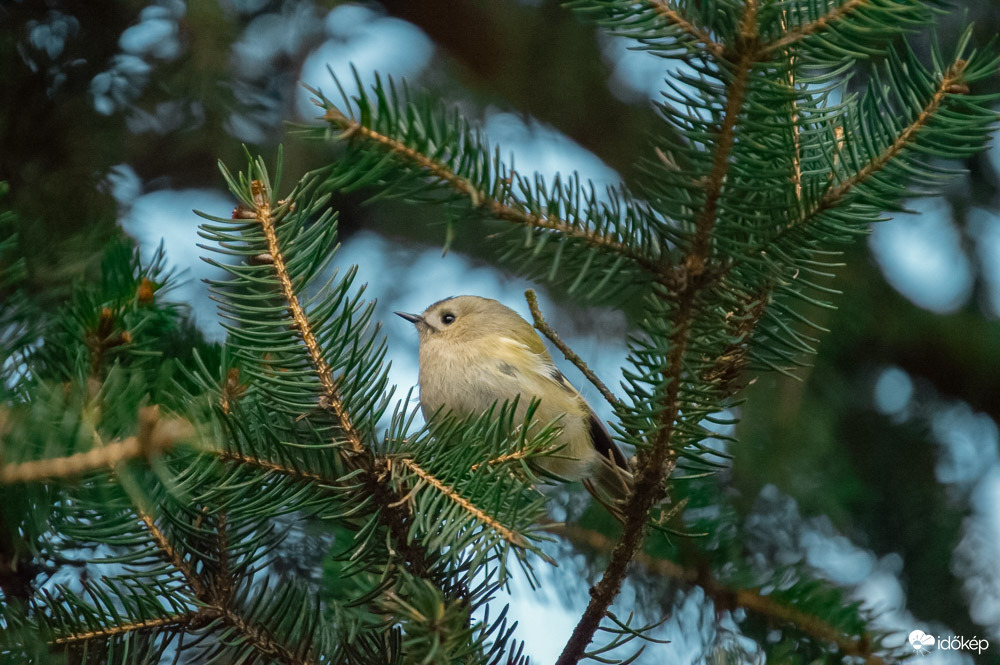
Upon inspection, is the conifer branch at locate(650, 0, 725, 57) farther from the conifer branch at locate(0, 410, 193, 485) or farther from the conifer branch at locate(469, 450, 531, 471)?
the conifer branch at locate(0, 410, 193, 485)

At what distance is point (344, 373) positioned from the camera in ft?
3.91

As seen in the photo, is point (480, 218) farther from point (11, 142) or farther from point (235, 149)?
point (235, 149)

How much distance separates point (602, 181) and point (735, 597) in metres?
1.15

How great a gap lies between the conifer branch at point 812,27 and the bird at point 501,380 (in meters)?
1.11

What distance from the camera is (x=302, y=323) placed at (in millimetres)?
1183

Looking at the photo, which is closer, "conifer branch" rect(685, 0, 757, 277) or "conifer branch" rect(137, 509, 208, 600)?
"conifer branch" rect(685, 0, 757, 277)

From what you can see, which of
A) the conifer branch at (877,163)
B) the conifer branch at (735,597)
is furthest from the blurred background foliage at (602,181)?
the conifer branch at (877,163)

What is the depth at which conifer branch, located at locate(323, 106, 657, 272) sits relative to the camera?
1002 millimetres

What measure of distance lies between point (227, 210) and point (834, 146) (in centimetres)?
222

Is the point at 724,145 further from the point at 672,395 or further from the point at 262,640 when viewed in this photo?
the point at 262,640

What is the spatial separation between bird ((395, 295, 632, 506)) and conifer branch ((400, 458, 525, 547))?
0.77 metres

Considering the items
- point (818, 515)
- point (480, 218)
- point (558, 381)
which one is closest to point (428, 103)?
point (480, 218)

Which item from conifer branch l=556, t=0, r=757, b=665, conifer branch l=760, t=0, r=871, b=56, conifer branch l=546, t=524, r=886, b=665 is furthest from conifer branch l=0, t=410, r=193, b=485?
conifer branch l=546, t=524, r=886, b=665

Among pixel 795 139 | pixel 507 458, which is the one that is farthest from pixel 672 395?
pixel 795 139
